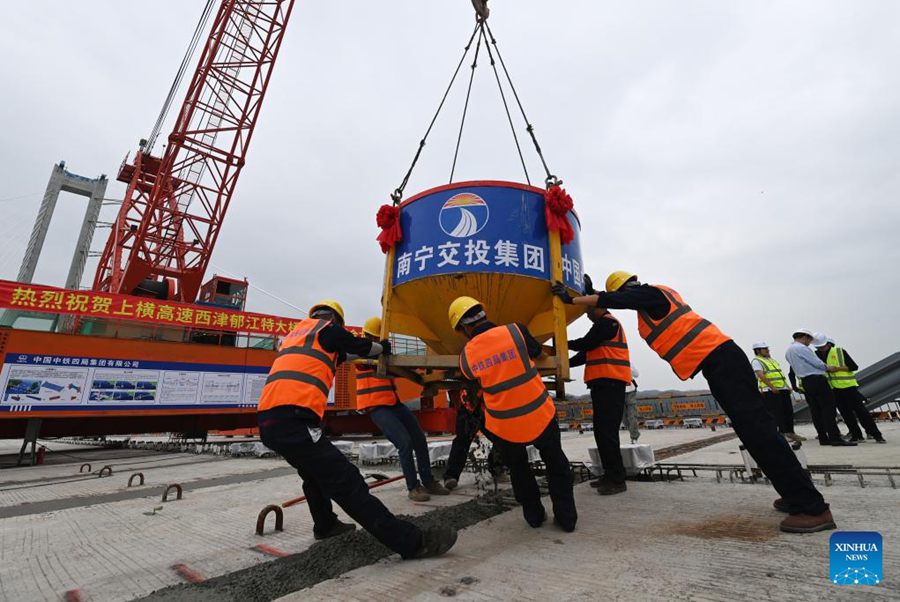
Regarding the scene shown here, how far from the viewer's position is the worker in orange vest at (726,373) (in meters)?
1.95

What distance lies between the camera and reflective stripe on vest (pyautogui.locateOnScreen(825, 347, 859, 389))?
541 cm

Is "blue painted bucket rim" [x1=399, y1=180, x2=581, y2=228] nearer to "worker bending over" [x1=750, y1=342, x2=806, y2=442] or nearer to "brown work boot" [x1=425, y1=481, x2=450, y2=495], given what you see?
"brown work boot" [x1=425, y1=481, x2=450, y2=495]

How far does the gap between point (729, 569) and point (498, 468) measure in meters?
2.45

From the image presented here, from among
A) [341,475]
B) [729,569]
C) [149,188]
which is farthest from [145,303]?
[149,188]

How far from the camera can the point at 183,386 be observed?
9.50 meters

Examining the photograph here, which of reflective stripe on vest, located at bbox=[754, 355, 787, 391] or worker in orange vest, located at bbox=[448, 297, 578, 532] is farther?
reflective stripe on vest, located at bbox=[754, 355, 787, 391]

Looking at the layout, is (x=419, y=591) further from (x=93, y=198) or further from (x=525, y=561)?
(x=93, y=198)

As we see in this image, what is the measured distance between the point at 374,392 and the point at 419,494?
0.95m

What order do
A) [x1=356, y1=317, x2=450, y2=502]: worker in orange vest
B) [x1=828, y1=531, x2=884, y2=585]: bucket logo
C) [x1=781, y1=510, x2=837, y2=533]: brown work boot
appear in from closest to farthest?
[x1=828, y1=531, x2=884, y2=585]: bucket logo < [x1=781, y1=510, x2=837, y2=533]: brown work boot < [x1=356, y1=317, x2=450, y2=502]: worker in orange vest

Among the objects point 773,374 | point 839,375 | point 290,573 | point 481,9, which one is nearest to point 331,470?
point 290,573

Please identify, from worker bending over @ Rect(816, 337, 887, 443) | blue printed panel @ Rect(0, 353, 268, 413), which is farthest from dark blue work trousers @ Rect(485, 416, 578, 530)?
blue printed panel @ Rect(0, 353, 268, 413)

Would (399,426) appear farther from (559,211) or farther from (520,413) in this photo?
(559,211)

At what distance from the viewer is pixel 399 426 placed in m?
3.56

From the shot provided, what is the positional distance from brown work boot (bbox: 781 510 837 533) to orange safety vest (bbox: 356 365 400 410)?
8.81 ft
